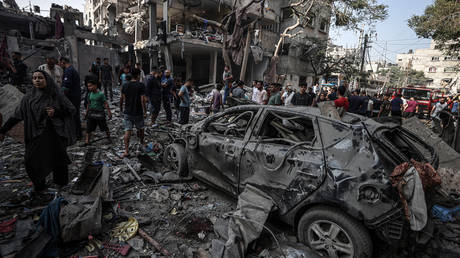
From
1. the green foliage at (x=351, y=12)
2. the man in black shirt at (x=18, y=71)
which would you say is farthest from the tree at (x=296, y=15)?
the man in black shirt at (x=18, y=71)

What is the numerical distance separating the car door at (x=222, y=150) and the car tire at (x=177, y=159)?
15.9 inches

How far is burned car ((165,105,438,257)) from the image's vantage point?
2.00 m

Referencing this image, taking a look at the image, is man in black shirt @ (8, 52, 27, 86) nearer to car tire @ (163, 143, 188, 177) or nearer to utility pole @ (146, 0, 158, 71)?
utility pole @ (146, 0, 158, 71)

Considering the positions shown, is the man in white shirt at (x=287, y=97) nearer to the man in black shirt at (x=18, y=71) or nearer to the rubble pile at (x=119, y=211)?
the rubble pile at (x=119, y=211)

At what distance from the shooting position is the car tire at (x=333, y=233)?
2076 millimetres

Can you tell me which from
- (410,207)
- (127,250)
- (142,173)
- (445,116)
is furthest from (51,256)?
(445,116)

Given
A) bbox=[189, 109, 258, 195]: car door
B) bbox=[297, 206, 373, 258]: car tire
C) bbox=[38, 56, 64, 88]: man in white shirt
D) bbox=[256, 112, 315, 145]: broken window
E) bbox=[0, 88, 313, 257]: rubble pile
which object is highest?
bbox=[38, 56, 64, 88]: man in white shirt

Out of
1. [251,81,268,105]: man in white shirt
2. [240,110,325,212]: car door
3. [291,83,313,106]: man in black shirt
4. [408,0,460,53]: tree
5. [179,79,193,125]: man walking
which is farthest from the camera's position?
[408,0,460,53]: tree

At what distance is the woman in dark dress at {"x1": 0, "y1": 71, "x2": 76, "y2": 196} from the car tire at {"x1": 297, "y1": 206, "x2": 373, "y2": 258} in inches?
137

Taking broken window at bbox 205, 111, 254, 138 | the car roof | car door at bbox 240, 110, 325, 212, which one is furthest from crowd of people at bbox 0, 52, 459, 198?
broken window at bbox 205, 111, 254, 138

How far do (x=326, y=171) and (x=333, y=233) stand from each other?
622mm

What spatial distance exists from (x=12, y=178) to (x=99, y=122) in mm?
2048

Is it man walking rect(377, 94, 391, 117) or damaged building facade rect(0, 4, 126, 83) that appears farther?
damaged building facade rect(0, 4, 126, 83)

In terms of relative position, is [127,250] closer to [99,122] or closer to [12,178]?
[12,178]
